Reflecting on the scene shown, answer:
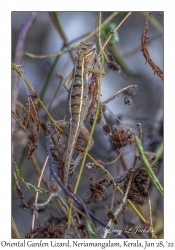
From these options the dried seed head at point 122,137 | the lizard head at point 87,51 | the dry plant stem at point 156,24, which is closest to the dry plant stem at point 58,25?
the lizard head at point 87,51

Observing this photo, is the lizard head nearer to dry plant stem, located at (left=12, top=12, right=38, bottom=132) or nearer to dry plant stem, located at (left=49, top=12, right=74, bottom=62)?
dry plant stem, located at (left=49, top=12, right=74, bottom=62)

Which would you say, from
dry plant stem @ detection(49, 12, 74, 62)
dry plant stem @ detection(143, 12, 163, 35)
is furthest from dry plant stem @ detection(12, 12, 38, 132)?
dry plant stem @ detection(143, 12, 163, 35)

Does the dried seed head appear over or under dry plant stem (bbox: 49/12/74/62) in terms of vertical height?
under

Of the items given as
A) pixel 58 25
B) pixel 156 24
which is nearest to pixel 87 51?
pixel 58 25

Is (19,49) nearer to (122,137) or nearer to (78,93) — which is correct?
(78,93)

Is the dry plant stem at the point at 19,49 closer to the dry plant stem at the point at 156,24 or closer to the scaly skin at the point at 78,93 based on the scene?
the scaly skin at the point at 78,93

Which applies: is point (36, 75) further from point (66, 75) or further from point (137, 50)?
point (137, 50)
